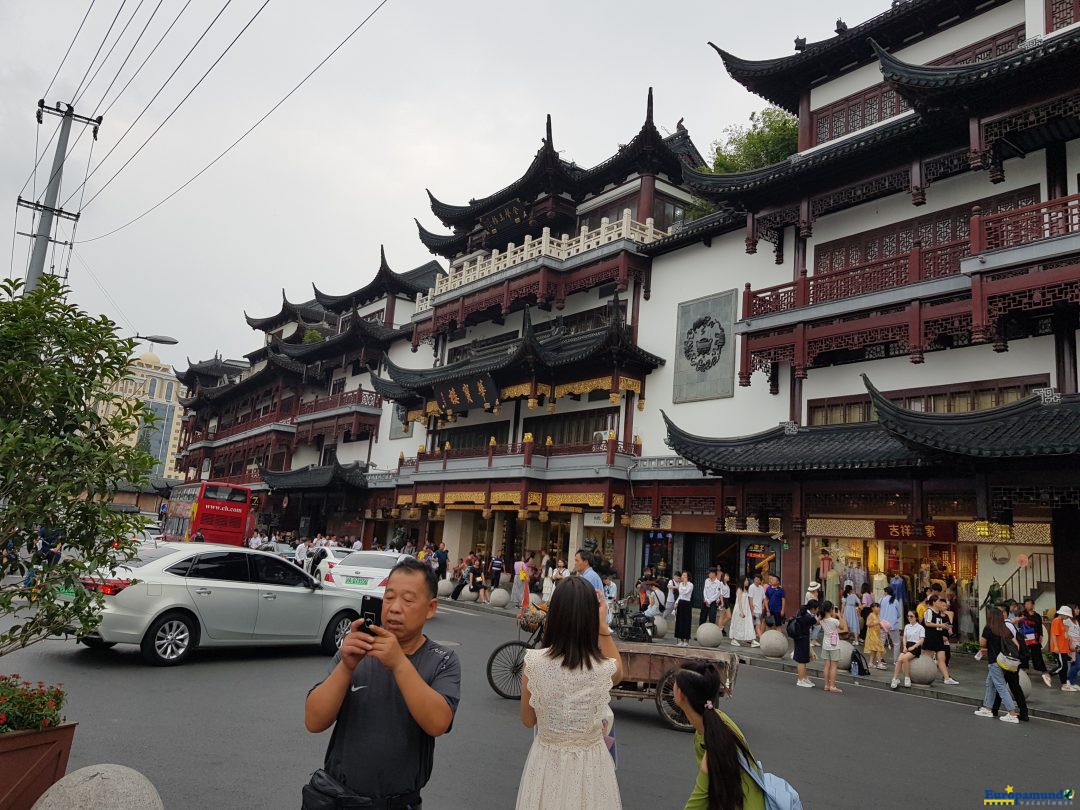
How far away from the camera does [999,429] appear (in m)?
13.6

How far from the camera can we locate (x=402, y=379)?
32188 mm

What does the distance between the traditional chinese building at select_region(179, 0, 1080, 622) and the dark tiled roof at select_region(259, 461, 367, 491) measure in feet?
Answer: 13.2

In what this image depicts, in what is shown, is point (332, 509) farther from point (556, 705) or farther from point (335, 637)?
point (556, 705)

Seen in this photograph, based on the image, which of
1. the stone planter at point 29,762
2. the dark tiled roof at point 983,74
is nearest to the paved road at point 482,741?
the stone planter at point 29,762

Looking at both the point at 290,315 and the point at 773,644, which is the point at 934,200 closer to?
the point at 773,644

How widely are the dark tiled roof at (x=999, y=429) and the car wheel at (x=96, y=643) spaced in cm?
1325

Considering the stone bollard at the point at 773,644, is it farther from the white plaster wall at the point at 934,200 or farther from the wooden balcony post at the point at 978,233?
the white plaster wall at the point at 934,200

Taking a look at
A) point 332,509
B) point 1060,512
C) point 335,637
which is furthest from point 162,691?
point 332,509

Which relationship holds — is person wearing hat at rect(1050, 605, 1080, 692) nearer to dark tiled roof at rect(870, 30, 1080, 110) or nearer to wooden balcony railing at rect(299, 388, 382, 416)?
dark tiled roof at rect(870, 30, 1080, 110)

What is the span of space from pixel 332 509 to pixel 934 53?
107ft

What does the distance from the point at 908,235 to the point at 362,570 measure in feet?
49.0

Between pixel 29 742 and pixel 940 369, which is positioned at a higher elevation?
pixel 940 369

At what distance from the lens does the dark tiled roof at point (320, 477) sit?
118ft

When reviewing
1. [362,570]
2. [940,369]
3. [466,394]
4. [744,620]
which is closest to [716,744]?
[744,620]
